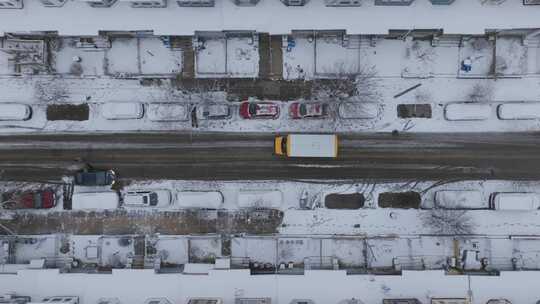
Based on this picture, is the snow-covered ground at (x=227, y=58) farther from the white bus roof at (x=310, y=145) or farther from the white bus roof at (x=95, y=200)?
the white bus roof at (x=95, y=200)

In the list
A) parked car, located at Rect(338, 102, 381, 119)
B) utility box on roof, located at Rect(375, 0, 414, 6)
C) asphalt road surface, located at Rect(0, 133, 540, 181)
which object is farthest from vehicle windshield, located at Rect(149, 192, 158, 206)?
utility box on roof, located at Rect(375, 0, 414, 6)

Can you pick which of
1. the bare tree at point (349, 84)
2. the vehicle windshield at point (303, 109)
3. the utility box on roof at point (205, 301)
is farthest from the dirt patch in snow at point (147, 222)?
the bare tree at point (349, 84)

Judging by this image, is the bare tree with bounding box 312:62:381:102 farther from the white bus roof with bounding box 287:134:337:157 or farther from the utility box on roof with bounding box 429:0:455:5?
the utility box on roof with bounding box 429:0:455:5

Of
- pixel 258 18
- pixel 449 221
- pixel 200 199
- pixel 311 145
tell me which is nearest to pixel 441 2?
pixel 258 18

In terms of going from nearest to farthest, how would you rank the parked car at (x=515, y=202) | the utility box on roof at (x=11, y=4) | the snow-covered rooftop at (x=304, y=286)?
the utility box on roof at (x=11, y=4) < the snow-covered rooftop at (x=304, y=286) < the parked car at (x=515, y=202)

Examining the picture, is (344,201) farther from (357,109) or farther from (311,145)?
(357,109)

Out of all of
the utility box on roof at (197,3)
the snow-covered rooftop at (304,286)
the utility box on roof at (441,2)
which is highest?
the utility box on roof at (197,3)
